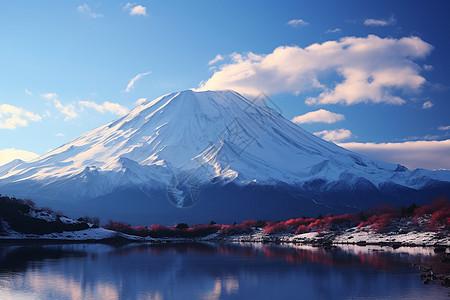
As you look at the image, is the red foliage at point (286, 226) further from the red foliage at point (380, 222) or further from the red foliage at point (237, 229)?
the red foliage at point (380, 222)

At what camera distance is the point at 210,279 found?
36.0 metres

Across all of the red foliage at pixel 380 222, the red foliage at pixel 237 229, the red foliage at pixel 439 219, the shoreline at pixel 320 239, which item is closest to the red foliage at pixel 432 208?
the red foliage at pixel 380 222

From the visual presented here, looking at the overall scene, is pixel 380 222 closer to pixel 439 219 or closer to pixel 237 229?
pixel 439 219

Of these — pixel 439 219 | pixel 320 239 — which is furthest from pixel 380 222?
pixel 439 219

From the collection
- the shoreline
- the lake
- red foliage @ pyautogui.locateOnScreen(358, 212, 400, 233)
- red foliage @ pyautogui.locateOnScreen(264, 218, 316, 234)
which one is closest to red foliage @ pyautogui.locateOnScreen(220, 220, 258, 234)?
the shoreline

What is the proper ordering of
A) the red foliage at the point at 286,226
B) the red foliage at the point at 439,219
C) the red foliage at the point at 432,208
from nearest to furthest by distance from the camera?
the red foliage at the point at 439,219 → the red foliage at the point at 432,208 → the red foliage at the point at 286,226

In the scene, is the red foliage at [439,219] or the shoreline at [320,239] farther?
the red foliage at [439,219]

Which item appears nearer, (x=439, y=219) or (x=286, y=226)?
(x=439, y=219)

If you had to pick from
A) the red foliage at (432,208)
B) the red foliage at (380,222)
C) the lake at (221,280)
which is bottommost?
the lake at (221,280)

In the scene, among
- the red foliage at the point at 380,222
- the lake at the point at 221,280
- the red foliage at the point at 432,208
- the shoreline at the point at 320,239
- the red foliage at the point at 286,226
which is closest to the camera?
the lake at the point at 221,280

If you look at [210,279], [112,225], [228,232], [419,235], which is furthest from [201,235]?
[210,279]

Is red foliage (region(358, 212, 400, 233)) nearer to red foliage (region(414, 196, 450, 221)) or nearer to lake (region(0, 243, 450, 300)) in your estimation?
red foliage (region(414, 196, 450, 221))

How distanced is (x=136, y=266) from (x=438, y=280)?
90.7ft

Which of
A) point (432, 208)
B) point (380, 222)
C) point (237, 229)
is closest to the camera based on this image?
point (432, 208)
